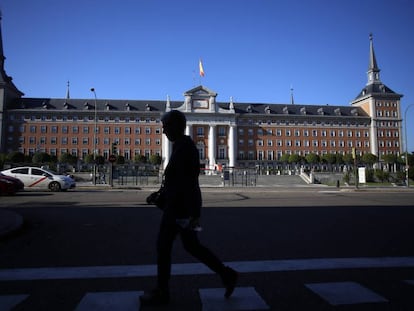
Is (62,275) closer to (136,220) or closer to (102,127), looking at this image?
(136,220)

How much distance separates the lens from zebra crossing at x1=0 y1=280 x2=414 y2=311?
2.88m

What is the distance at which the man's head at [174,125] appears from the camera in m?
3.20

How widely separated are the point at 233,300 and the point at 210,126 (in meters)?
75.2

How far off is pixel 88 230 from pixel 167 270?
4692 millimetres

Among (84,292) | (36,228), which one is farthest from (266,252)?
(36,228)

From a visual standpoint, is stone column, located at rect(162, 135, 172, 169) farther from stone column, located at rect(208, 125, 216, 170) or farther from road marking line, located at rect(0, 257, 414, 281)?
road marking line, located at rect(0, 257, 414, 281)

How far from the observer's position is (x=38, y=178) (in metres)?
19.4

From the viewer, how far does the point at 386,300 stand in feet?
9.96

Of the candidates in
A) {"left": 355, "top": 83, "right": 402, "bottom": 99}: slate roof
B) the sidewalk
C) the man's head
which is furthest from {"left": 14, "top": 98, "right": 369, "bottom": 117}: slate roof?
the man's head

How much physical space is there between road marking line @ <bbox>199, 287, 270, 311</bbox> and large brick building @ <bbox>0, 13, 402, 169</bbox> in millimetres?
A: 72635

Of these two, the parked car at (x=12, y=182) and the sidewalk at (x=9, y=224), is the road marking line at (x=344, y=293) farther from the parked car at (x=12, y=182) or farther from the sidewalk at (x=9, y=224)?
the parked car at (x=12, y=182)

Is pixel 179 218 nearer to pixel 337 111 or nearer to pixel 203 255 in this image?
pixel 203 255

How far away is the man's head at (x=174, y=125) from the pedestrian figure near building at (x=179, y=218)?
16 cm

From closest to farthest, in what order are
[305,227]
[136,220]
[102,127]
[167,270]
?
[167,270]
[305,227]
[136,220]
[102,127]
